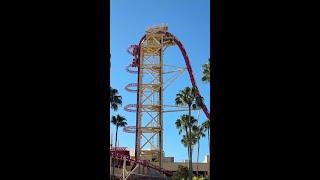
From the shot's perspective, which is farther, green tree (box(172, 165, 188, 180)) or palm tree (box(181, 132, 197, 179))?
palm tree (box(181, 132, 197, 179))

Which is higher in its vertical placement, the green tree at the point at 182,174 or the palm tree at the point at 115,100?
the palm tree at the point at 115,100

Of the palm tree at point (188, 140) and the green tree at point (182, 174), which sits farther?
the palm tree at point (188, 140)

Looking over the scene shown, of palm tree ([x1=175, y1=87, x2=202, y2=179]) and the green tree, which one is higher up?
palm tree ([x1=175, y1=87, x2=202, y2=179])

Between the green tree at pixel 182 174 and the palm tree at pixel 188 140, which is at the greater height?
the palm tree at pixel 188 140

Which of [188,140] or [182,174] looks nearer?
[182,174]

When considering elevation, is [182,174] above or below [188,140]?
below

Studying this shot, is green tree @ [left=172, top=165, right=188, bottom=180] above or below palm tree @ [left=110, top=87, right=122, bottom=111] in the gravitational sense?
below

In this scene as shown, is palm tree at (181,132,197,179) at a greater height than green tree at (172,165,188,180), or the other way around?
palm tree at (181,132,197,179)
